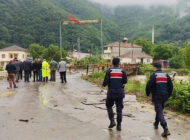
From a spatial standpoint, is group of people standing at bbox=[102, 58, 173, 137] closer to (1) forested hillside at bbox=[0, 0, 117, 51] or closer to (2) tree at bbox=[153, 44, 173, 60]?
(1) forested hillside at bbox=[0, 0, 117, 51]

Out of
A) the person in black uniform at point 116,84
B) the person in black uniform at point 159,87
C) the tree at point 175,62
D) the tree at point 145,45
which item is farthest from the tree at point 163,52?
the person in black uniform at point 116,84

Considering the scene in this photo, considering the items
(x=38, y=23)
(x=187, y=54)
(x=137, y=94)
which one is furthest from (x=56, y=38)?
(x=137, y=94)

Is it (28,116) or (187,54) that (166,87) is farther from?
(187,54)

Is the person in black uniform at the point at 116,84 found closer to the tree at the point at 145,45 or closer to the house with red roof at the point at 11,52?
the house with red roof at the point at 11,52

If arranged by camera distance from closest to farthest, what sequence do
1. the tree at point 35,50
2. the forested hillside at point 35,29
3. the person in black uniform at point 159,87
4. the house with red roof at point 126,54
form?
1. the person in black uniform at point 159,87
2. the house with red roof at point 126,54
3. the tree at point 35,50
4. the forested hillside at point 35,29

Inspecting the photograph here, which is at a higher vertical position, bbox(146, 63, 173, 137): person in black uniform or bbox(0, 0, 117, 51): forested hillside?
bbox(0, 0, 117, 51): forested hillside

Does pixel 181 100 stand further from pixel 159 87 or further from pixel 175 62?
pixel 175 62

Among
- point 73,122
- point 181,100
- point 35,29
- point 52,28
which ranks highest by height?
point 52,28

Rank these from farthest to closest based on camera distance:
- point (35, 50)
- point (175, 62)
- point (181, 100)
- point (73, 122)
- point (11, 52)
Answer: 1. point (11, 52)
2. point (35, 50)
3. point (175, 62)
4. point (181, 100)
5. point (73, 122)

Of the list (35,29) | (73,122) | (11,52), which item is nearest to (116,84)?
(73,122)

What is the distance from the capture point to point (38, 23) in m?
87.3

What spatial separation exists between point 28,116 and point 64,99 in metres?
3.09

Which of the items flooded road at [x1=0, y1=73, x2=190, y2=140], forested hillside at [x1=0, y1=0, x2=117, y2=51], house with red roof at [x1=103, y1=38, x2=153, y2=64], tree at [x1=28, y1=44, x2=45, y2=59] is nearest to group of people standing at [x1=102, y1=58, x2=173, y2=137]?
flooded road at [x1=0, y1=73, x2=190, y2=140]

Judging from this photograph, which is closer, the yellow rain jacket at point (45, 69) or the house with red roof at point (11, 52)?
the yellow rain jacket at point (45, 69)
